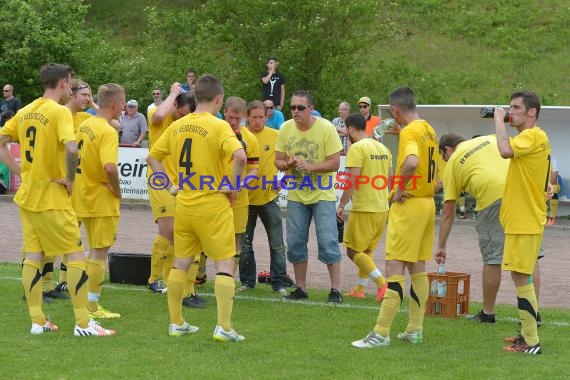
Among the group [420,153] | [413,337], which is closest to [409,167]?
[420,153]

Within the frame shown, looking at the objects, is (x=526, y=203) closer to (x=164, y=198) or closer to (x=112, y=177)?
(x=112, y=177)

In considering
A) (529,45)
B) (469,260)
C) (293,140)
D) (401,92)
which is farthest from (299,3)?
(401,92)

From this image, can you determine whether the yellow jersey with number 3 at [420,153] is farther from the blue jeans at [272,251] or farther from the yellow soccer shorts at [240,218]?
the blue jeans at [272,251]

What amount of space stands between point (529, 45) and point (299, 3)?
10603 mm

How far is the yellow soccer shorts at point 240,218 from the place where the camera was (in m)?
10.6

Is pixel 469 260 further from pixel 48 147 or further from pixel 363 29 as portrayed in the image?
pixel 363 29

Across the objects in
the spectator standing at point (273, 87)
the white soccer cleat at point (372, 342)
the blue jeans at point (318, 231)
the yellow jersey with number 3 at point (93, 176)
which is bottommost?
the white soccer cleat at point (372, 342)

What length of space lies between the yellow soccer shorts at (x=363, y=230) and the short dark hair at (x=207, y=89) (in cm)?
292

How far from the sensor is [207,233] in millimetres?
8172

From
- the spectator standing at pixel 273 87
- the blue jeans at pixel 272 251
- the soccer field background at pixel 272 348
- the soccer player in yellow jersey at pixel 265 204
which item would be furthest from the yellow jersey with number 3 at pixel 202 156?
the spectator standing at pixel 273 87

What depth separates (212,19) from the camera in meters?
27.9

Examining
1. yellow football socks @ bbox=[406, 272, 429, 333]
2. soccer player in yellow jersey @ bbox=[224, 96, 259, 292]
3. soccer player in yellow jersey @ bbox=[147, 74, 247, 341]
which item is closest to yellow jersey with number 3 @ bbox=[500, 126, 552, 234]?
yellow football socks @ bbox=[406, 272, 429, 333]

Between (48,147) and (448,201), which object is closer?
(48,147)

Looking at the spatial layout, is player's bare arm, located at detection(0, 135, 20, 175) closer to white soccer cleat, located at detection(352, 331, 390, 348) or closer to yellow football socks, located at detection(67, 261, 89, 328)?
yellow football socks, located at detection(67, 261, 89, 328)
